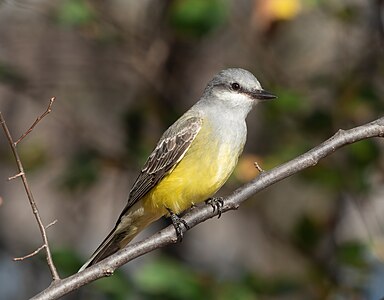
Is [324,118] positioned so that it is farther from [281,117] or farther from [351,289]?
[351,289]

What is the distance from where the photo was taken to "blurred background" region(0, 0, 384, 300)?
5.20 metres

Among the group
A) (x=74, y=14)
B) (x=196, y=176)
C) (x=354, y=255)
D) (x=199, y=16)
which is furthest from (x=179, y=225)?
(x=74, y=14)

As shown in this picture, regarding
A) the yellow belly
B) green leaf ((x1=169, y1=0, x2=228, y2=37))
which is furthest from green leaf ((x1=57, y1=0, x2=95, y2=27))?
the yellow belly

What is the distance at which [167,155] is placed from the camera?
177 inches

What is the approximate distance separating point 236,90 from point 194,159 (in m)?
0.52

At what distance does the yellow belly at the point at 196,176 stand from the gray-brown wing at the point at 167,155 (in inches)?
1.1

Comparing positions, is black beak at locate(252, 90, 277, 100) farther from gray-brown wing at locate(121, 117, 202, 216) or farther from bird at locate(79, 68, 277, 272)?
gray-brown wing at locate(121, 117, 202, 216)

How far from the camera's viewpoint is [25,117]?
8469mm

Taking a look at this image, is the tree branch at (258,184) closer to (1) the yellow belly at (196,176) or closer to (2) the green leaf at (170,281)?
(1) the yellow belly at (196,176)

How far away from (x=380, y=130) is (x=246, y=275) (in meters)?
1.97

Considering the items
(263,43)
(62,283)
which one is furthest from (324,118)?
(62,283)

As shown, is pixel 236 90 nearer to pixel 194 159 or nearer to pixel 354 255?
pixel 194 159

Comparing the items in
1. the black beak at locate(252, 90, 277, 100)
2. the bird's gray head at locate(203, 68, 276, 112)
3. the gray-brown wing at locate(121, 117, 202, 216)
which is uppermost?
the bird's gray head at locate(203, 68, 276, 112)

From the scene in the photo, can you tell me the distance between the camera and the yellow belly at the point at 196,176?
14.1ft
